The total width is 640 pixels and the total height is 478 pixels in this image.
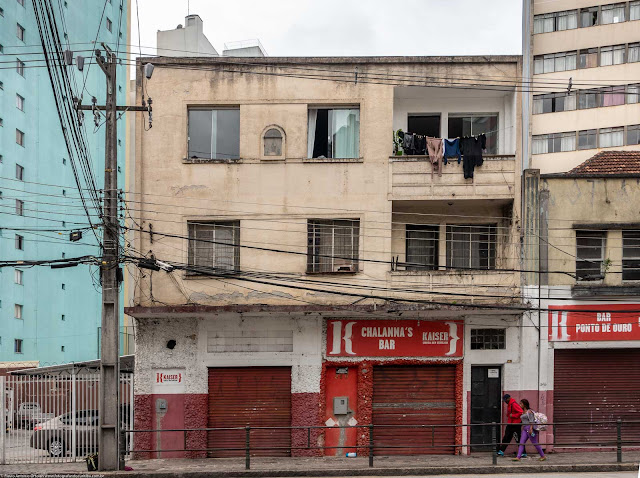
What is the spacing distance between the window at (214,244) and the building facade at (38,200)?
25538 mm

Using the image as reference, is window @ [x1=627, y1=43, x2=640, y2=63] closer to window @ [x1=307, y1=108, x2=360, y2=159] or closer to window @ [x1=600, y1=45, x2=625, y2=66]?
window @ [x1=600, y1=45, x2=625, y2=66]

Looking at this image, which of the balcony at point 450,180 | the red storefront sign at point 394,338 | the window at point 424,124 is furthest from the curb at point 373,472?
the window at point 424,124

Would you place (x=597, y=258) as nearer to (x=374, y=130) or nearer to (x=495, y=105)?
(x=495, y=105)

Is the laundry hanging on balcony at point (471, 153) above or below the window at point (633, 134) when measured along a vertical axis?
below

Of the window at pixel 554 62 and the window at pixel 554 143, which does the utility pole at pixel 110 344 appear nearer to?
the window at pixel 554 143

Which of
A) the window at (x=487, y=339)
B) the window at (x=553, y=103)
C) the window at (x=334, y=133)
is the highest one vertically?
the window at (x=553, y=103)

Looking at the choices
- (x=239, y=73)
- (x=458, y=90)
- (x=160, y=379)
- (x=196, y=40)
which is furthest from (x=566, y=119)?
(x=160, y=379)

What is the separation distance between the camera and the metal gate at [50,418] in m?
20.2

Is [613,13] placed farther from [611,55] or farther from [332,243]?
[332,243]

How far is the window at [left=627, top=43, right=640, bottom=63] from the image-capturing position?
4501cm

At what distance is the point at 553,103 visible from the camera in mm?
47250

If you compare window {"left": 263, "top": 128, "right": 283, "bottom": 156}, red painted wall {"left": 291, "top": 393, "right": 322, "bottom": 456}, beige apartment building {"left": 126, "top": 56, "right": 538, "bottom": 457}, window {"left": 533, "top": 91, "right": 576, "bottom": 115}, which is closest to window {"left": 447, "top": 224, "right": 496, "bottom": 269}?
beige apartment building {"left": 126, "top": 56, "right": 538, "bottom": 457}

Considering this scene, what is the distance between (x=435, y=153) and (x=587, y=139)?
2771 cm

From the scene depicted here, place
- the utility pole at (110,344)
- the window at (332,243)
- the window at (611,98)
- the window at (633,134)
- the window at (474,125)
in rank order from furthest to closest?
the window at (611,98), the window at (633,134), the window at (474,125), the window at (332,243), the utility pole at (110,344)
